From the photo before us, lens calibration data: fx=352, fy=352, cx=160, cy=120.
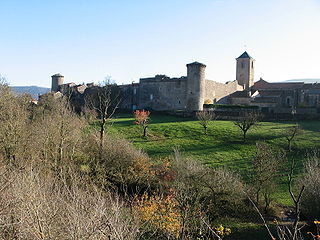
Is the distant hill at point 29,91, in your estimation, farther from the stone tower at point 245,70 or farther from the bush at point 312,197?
the stone tower at point 245,70

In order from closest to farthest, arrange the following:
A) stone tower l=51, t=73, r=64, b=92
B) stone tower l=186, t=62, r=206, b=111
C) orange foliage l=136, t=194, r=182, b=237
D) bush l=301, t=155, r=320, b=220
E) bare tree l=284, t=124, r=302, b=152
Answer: orange foliage l=136, t=194, r=182, b=237 < bush l=301, t=155, r=320, b=220 < bare tree l=284, t=124, r=302, b=152 < stone tower l=186, t=62, r=206, b=111 < stone tower l=51, t=73, r=64, b=92

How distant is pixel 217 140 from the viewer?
3281 cm

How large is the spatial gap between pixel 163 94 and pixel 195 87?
7.23 m

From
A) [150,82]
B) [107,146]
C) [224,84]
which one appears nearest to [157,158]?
[107,146]

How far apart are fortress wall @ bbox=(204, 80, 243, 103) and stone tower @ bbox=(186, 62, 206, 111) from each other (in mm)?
5586

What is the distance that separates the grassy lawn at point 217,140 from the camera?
1066 inches

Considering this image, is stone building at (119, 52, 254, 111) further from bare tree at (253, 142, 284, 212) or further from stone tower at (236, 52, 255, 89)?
bare tree at (253, 142, 284, 212)

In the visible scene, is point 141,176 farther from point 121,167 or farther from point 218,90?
point 218,90

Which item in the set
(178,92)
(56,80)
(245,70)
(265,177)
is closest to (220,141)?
(265,177)

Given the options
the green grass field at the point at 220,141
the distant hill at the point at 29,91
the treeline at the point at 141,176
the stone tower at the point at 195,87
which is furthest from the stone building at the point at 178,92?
the treeline at the point at 141,176

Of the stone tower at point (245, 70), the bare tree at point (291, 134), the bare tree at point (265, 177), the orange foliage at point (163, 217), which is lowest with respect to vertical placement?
the orange foliage at point (163, 217)

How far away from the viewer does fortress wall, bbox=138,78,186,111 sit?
5012cm

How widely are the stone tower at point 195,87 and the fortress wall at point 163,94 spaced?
405 cm

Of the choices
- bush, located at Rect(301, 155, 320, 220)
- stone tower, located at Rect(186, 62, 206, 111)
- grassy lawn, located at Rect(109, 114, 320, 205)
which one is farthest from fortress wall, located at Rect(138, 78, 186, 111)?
bush, located at Rect(301, 155, 320, 220)
